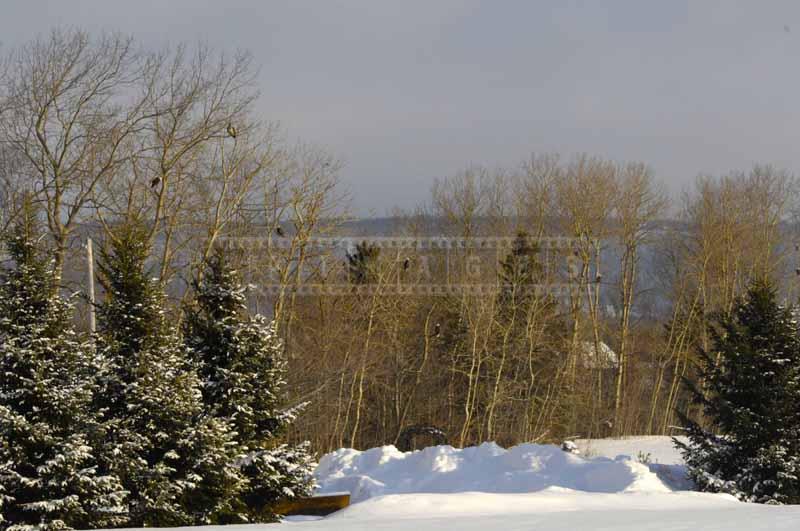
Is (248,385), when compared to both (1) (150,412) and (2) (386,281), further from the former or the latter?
(2) (386,281)

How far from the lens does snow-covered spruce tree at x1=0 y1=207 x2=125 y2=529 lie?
959 centimetres

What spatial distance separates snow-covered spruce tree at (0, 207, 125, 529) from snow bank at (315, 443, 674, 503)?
447 centimetres

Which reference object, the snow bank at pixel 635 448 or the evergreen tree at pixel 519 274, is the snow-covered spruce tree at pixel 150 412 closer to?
the snow bank at pixel 635 448

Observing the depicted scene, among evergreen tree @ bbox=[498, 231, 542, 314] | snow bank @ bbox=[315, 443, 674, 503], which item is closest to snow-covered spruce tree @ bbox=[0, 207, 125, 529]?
snow bank @ bbox=[315, 443, 674, 503]

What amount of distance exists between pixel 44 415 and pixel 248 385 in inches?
122

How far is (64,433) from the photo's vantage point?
10047 mm

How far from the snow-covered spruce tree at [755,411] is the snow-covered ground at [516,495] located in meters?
0.82

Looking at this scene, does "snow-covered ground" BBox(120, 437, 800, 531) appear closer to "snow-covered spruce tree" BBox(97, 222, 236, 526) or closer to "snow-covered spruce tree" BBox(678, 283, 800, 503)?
"snow-covered spruce tree" BBox(678, 283, 800, 503)

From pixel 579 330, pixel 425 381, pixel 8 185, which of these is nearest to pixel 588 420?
pixel 579 330

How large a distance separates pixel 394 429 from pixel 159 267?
10.9m

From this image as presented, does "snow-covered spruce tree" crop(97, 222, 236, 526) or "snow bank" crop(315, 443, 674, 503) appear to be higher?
"snow-covered spruce tree" crop(97, 222, 236, 526)

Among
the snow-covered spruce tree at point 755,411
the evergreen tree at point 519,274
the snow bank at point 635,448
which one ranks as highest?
the evergreen tree at point 519,274

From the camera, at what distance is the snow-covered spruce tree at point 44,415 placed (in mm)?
9594

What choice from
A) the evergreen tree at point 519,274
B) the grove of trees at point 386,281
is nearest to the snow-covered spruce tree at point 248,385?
the grove of trees at point 386,281
